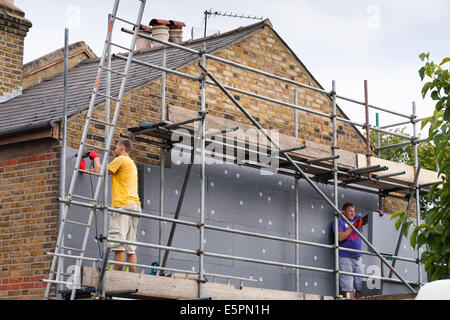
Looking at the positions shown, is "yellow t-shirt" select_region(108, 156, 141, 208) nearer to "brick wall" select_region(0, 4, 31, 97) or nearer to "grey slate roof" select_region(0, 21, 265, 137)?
"grey slate roof" select_region(0, 21, 265, 137)

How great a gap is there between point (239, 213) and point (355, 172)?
2.06m

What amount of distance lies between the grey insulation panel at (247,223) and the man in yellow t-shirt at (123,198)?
0.81 meters

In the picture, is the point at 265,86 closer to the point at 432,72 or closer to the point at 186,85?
the point at 186,85

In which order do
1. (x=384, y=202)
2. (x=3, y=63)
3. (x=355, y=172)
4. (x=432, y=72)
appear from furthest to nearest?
(x=384, y=202) → (x=3, y=63) → (x=355, y=172) → (x=432, y=72)

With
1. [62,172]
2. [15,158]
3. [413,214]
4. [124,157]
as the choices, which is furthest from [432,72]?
[413,214]

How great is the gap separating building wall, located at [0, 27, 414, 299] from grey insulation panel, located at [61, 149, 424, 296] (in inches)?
13.4

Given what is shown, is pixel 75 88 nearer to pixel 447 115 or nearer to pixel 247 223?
pixel 247 223

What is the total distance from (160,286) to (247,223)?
11.8 feet

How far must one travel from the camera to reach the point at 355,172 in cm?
1455

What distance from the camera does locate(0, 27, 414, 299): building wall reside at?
12.1m

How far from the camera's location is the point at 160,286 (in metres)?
10.7

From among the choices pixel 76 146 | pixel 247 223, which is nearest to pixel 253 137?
pixel 247 223

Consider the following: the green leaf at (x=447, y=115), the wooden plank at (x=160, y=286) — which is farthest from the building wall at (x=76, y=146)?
the green leaf at (x=447, y=115)

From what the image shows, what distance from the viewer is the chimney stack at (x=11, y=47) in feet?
50.9
